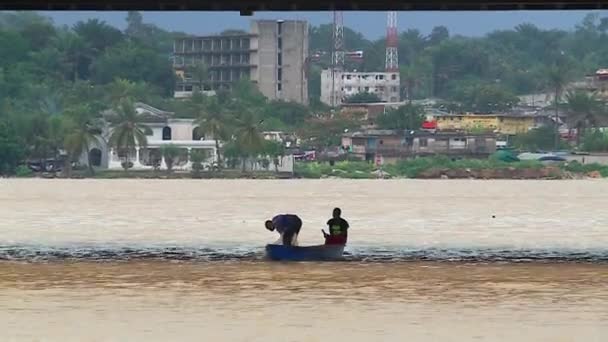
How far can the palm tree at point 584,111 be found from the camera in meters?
190

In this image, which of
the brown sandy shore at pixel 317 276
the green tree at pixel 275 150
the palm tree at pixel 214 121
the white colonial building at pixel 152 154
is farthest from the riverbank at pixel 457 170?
the brown sandy shore at pixel 317 276

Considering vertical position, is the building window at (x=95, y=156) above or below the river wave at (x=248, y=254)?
above

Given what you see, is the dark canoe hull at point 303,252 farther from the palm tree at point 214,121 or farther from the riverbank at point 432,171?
the palm tree at point 214,121

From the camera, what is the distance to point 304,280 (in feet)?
132

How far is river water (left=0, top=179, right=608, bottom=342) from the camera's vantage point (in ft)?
99.2

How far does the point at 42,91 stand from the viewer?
623ft

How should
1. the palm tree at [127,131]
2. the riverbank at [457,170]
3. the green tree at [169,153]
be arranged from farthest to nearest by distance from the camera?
the riverbank at [457,170]
the palm tree at [127,131]
the green tree at [169,153]

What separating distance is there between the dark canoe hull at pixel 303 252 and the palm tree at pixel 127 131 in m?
124

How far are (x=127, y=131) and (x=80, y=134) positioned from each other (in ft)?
18.4

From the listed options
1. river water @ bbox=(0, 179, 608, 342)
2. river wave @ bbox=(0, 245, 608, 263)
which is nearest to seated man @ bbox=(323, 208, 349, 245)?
river water @ bbox=(0, 179, 608, 342)

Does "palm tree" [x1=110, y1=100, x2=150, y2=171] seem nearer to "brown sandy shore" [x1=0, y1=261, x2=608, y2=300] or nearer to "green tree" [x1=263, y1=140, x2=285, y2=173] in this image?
"green tree" [x1=263, y1=140, x2=285, y2=173]

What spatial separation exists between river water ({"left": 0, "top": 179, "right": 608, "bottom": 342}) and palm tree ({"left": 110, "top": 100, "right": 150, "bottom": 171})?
79.5 metres

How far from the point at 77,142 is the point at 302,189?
108 ft

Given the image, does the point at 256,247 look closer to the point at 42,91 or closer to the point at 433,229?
the point at 433,229
